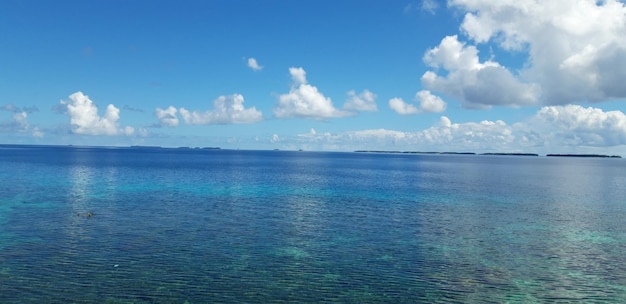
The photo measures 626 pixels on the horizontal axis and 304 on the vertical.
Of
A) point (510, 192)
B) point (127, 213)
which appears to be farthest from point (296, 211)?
point (510, 192)

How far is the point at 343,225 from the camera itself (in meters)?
53.3

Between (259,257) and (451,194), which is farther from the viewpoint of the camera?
(451,194)

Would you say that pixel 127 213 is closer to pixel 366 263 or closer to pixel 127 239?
pixel 127 239

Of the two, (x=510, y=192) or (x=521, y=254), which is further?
(x=510, y=192)

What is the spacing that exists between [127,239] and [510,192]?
8390 cm

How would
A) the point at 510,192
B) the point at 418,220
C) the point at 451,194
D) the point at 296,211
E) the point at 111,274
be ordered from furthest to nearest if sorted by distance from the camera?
the point at 510,192 → the point at 451,194 → the point at 296,211 → the point at 418,220 → the point at 111,274

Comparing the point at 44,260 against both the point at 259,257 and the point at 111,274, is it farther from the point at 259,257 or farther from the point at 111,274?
the point at 259,257

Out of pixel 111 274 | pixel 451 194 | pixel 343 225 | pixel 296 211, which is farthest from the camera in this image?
pixel 451 194

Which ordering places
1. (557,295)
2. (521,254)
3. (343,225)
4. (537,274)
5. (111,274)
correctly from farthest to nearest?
1. (343,225)
2. (521,254)
3. (537,274)
4. (111,274)
5. (557,295)

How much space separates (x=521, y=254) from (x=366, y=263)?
16307 mm

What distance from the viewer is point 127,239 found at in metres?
43.2

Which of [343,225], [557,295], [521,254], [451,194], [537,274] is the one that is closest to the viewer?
[557,295]

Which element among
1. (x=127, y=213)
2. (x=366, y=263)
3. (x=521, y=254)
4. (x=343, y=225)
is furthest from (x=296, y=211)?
(x=521, y=254)

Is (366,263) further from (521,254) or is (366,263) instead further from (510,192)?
(510,192)
